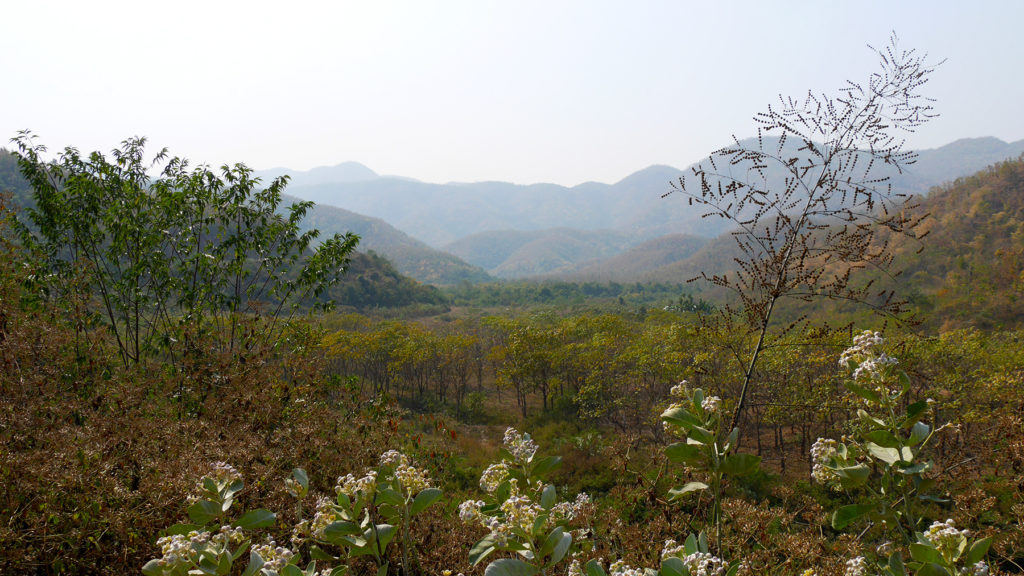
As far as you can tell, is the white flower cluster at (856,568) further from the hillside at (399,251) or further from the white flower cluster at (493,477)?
the hillside at (399,251)

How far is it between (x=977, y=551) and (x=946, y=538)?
0.18 feet

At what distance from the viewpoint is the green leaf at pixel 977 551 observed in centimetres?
101

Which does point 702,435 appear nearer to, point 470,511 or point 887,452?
point 887,452

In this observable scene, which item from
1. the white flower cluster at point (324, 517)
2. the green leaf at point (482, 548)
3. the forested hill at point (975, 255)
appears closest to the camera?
the green leaf at point (482, 548)

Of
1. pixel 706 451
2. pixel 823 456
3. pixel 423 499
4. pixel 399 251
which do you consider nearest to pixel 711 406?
pixel 706 451

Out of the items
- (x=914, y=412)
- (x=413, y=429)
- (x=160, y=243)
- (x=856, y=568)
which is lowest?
(x=413, y=429)

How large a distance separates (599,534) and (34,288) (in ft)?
18.6

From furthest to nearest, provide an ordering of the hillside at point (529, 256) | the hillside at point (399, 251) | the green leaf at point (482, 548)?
1. the hillside at point (529, 256)
2. the hillside at point (399, 251)
3. the green leaf at point (482, 548)

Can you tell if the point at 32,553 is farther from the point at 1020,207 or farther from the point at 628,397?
the point at 1020,207

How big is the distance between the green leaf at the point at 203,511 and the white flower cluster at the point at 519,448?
86cm

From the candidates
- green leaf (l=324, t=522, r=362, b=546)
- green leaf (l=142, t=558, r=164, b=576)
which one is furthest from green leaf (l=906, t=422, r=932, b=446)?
green leaf (l=142, t=558, r=164, b=576)

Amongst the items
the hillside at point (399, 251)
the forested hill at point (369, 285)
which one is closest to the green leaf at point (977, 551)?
the forested hill at point (369, 285)

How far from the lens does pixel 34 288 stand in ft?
15.6

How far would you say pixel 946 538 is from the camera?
3.59ft
